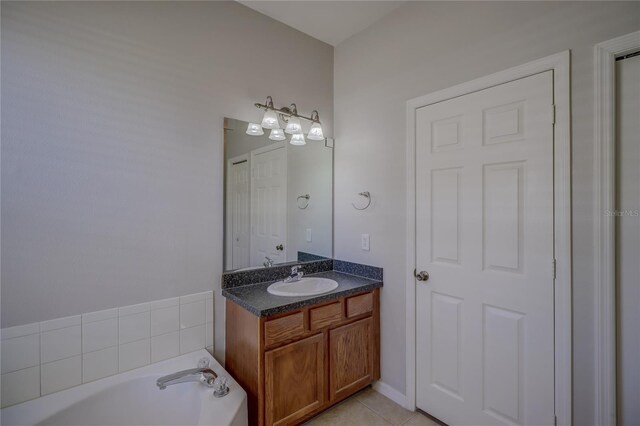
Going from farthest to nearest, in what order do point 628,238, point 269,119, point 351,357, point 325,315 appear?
point 269,119 < point 351,357 < point 325,315 < point 628,238

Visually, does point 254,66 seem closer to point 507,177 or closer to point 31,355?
point 507,177

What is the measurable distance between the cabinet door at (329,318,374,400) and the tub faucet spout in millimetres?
751

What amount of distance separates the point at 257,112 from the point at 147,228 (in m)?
1.11

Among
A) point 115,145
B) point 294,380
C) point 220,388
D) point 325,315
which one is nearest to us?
point 220,388

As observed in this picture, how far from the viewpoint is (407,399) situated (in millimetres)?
2029

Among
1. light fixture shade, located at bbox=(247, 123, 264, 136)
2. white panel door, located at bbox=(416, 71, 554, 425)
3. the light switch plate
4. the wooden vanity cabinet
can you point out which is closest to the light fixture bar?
light fixture shade, located at bbox=(247, 123, 264, 136)

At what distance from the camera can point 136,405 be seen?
1552 mm

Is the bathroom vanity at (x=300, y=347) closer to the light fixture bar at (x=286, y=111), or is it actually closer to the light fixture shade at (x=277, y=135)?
the light fixture shade at (x=277, y=135)

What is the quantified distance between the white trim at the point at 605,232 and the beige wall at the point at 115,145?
195 cm

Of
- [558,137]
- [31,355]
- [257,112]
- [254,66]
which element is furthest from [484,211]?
[31,355]

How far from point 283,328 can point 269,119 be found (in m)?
1.45

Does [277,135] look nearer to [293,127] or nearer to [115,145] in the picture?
[293,127]

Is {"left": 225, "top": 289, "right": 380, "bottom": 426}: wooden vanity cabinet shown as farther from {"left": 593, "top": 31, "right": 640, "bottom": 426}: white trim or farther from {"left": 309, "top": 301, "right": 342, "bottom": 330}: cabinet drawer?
{"left": 593, "top": 31, "right": 640, "bottom": 426}: white trim

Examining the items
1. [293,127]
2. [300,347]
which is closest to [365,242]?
[300,347]
